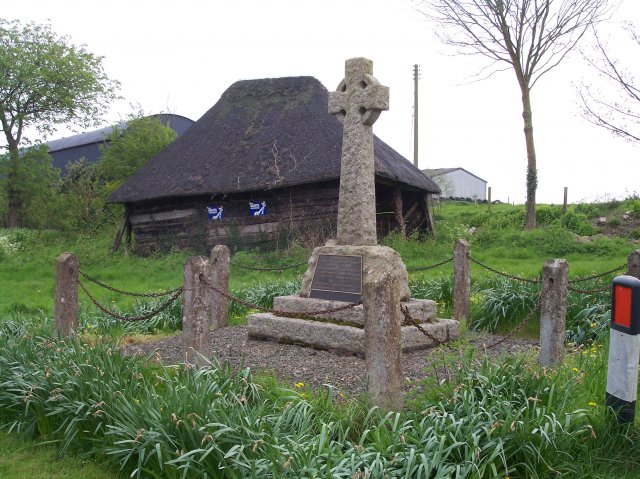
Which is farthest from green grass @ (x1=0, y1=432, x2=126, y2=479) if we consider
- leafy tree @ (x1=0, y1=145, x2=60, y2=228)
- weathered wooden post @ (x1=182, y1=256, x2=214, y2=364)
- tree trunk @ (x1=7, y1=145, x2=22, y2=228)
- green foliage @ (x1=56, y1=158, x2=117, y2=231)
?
tree trunk @ (x1=7, y1=145, x2=22, y2=228)

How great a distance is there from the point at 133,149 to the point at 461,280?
64.4ft

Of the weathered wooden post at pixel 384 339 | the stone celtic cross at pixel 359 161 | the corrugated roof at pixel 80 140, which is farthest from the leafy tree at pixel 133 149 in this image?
the weathered wooden post at pixel 384 339

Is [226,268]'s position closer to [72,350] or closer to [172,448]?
[72,350]

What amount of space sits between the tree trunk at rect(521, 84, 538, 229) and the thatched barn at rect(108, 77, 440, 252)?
10.4 ft

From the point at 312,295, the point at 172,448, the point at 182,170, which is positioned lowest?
the point at 172,448

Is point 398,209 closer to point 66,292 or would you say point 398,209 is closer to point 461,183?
point 66,292

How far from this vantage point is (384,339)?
4254 mm

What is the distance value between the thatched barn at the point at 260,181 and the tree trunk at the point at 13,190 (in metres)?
10.3

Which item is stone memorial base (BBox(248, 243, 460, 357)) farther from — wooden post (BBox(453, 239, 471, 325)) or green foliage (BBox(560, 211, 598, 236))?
green foliage (BBox(560, 211, 598, 236))

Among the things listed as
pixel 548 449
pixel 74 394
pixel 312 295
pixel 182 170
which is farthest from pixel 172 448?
pixel 182 170

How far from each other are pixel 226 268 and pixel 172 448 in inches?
182

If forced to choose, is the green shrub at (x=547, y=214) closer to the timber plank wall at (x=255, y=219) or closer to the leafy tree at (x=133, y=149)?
the timber plank wall at (x=255, y=219)

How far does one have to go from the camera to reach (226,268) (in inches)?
329

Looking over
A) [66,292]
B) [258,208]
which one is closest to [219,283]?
[66,292]
